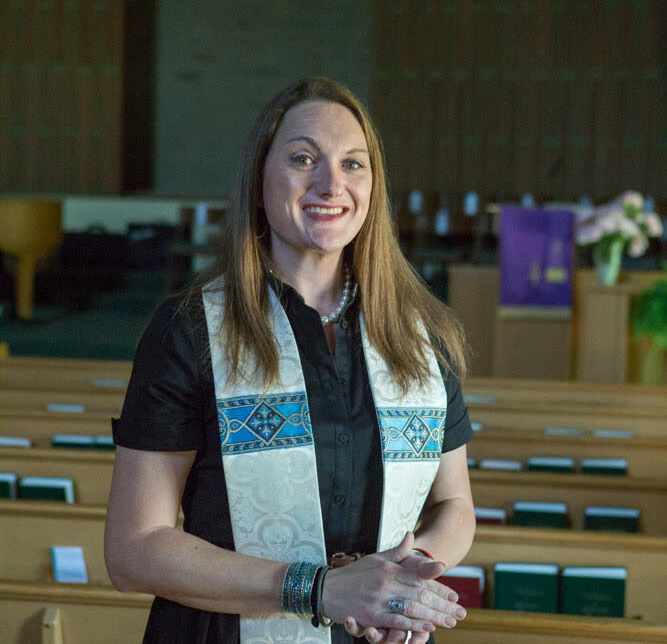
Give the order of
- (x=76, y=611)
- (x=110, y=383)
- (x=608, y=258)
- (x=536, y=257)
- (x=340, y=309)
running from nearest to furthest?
(x=340, y=309) < (x=76, y=611) < (x=110, y=383) < (x=608, y=258) < (x=536, y=257)

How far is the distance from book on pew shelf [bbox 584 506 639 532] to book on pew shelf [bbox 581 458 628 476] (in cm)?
38

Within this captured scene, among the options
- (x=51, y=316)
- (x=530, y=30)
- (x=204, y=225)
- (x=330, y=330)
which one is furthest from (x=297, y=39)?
(x=330, y=330)

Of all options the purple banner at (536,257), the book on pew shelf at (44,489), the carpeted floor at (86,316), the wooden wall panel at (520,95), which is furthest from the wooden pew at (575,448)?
the wooden wall panel at (520,95)

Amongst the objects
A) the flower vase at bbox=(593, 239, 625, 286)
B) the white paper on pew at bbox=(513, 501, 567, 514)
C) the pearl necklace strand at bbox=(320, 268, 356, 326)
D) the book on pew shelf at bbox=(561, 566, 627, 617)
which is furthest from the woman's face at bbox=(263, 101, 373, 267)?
the flower vase at bbox=(593, 239, 625, 286)

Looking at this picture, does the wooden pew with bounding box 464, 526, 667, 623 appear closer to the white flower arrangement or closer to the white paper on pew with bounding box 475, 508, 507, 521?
the white paper on pew with bounding box 475, 508, 507, 521

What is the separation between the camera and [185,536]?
1.35 metres

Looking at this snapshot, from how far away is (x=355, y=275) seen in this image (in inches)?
63.7

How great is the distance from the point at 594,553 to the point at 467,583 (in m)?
0.30

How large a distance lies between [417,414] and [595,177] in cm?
1097

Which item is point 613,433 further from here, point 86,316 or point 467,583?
point 86,316

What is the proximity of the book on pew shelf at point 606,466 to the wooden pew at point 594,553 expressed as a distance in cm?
77

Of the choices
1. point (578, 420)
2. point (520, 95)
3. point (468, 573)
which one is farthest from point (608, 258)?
point (520, 95)

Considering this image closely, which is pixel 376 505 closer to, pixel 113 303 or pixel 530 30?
pixel 113 303

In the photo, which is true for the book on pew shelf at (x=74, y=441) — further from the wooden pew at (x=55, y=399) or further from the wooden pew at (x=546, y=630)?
the wooden pew at (x=546, y=630)
